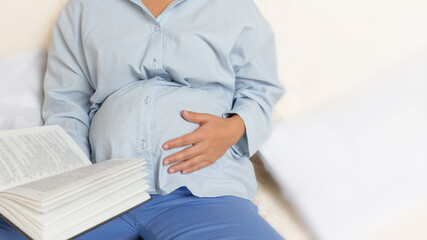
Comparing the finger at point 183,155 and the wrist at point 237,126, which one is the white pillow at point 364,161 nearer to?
the wrist at point 237,126

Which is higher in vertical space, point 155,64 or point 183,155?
point 155,64

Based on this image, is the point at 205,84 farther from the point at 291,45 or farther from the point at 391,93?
the point at 391,93

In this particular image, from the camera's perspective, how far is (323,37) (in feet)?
3.67

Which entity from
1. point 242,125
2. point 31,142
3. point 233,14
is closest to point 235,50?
point 233,14

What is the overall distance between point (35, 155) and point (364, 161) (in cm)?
75

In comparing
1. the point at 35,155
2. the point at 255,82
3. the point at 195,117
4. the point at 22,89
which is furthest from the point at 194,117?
the point at 22,89

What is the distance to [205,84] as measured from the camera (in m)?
1.04

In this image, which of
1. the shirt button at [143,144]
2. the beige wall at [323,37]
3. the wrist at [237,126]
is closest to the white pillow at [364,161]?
the beige wall at [323,37]

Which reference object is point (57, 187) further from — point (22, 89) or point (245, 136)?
point (22, 89)

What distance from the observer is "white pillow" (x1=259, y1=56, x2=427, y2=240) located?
0.99 m

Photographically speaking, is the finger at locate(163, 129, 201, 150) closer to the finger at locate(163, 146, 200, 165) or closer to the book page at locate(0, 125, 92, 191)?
the finger at locate(163, 146, 200, 165)

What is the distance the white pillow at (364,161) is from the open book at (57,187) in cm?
46

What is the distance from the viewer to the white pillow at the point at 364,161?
986 mm

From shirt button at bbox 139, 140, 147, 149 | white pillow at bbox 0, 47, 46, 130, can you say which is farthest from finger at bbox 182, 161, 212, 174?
white pillow at bbox 0, 47, 46, 130
